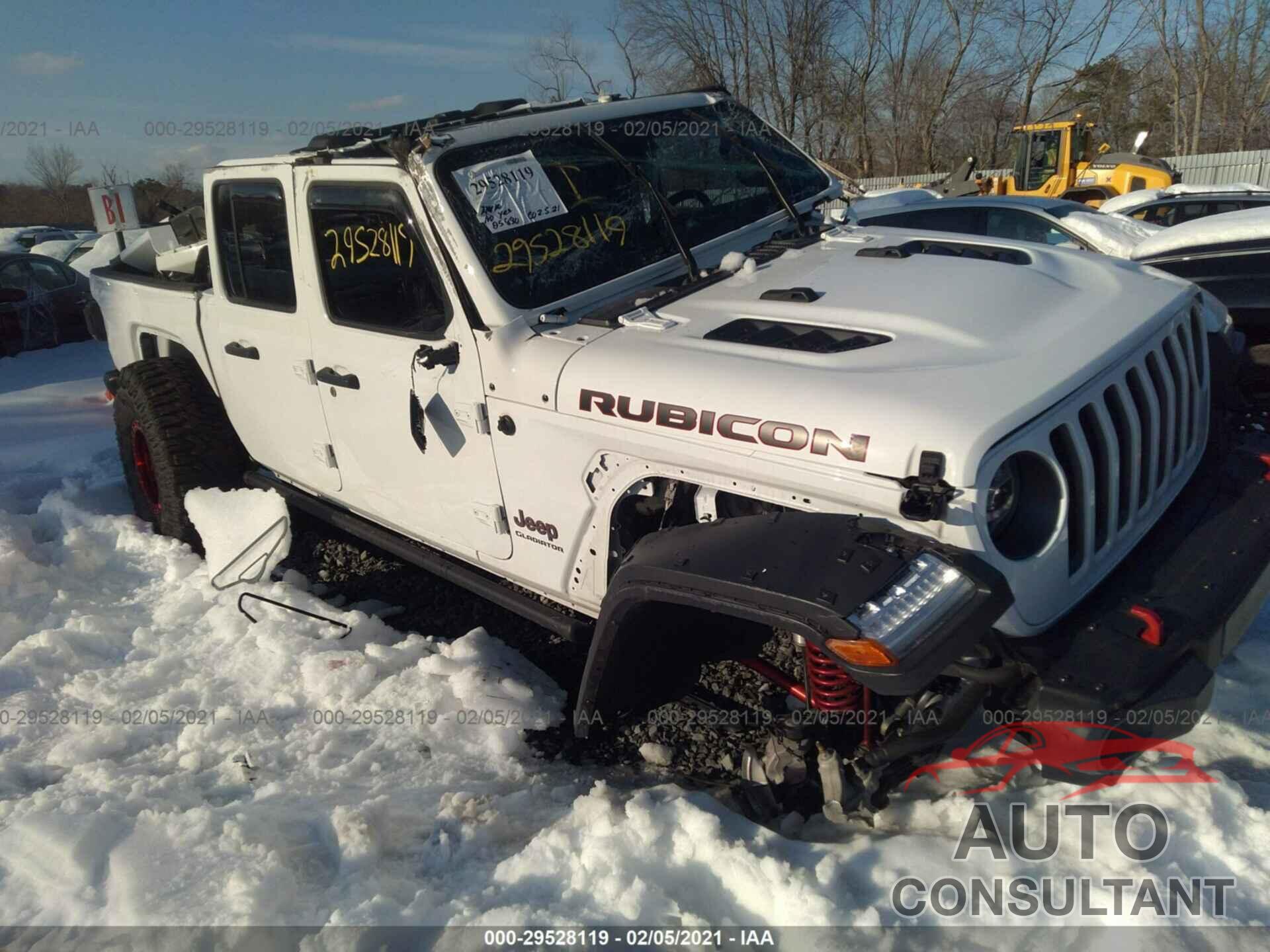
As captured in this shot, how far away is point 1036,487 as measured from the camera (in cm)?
231

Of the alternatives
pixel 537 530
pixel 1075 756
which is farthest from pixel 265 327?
pixel 1075 756

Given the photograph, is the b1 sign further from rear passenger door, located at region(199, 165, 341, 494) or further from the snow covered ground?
the snow covered ground

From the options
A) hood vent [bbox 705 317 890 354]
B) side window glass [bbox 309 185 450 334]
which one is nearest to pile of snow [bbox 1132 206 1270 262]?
hood vent [bbox 705 317 890 354]

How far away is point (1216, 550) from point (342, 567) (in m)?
3.82

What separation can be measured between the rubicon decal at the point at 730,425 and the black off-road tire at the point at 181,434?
2.72 meters

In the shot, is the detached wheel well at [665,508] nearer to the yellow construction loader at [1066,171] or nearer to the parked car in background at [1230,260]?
the parked car in background at [1230,260]

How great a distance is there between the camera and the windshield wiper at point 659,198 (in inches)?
131

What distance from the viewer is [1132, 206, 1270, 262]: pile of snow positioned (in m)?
4.69

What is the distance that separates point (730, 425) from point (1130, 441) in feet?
3.57

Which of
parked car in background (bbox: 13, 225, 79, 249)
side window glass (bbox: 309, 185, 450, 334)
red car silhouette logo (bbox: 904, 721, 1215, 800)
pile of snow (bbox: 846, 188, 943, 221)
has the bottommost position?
red car silhouette logo (bbox: 904, 721, 1215, 800)

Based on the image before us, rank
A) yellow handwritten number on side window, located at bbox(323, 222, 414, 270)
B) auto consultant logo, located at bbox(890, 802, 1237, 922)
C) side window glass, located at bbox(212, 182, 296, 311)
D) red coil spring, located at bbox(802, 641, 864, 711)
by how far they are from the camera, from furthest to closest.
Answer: side window glass, located at bbox(212, 182, 296, 311) < yellow handwritten number on side window, located at bbox(323, 222, 414, 270) < red coil spring, located at bbox(802, 641, 864, 711) < auto consultant logo, located at bbox(890, 802, 1237, 922)

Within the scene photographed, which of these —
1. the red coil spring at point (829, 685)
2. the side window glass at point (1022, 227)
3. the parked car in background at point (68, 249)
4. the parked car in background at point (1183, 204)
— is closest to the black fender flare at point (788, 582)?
the red coil spring at point (829, 685)

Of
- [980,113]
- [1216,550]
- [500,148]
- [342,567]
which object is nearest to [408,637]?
[342,567]

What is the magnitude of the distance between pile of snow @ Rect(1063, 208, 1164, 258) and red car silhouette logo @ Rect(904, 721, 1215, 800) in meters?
5.51
